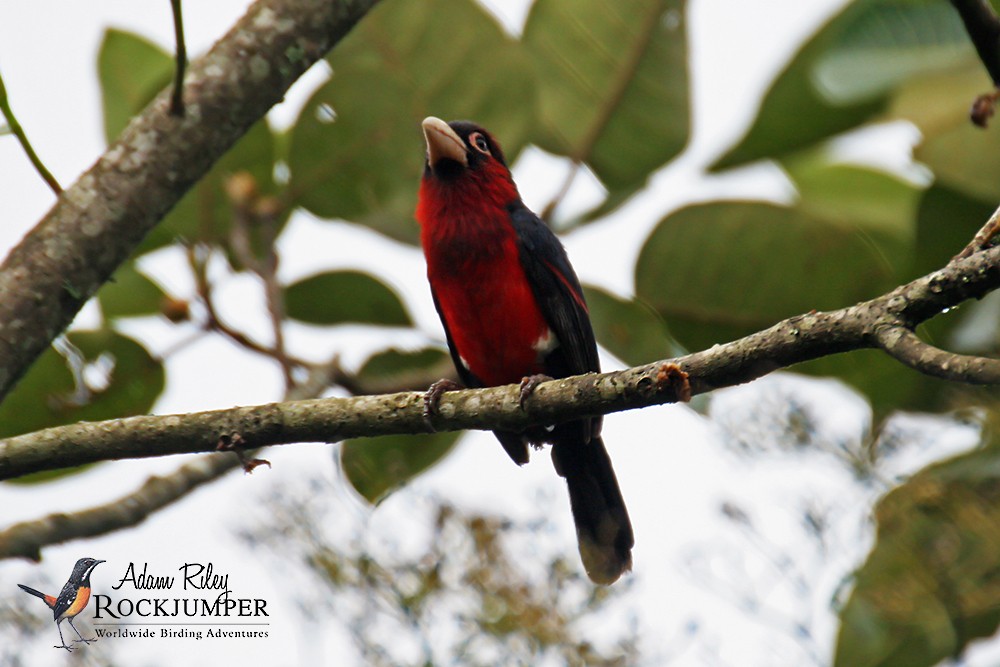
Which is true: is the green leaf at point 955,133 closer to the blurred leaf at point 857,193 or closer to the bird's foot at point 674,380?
the blurred leaf at point 857,193

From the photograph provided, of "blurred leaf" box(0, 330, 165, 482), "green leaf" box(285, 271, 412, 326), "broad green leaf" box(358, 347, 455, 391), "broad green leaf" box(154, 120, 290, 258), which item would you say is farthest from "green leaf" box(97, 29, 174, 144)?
"broad green leaf" box(358, 347, 455, 391)

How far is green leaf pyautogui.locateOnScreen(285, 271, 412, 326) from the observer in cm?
432

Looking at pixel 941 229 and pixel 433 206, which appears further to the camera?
pixel 433 206

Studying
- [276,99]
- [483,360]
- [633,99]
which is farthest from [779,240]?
[276,99]

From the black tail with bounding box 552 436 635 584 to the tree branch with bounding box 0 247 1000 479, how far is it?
149 centimetres

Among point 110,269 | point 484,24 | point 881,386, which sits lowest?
point 881,386

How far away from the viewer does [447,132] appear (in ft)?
14.4

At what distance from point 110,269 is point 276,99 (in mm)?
658

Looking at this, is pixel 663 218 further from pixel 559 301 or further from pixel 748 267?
pixel 559 301

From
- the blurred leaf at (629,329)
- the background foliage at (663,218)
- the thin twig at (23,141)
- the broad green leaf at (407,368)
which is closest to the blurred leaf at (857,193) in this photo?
the background foliage at (663,218)

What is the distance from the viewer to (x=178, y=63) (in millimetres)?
2773

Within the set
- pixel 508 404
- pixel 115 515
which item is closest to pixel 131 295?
pixel 115 515

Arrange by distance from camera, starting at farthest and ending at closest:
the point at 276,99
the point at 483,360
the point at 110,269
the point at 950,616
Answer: the point at 483,360 < the point at 950,616 < the point at 276,99 < the point at 110,269

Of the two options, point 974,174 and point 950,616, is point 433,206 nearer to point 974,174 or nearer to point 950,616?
point 974,174
